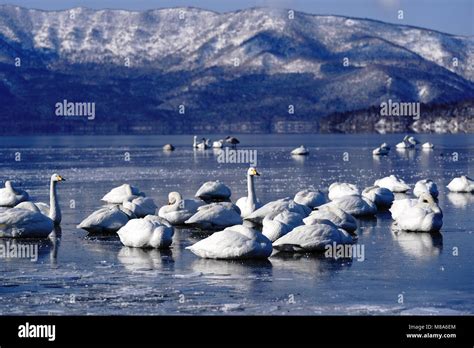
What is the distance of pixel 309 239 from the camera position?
23.1 m

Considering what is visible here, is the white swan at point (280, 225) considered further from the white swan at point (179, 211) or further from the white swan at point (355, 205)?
the white swan at point (355, 205)

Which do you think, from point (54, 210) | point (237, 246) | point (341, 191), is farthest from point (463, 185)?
point (237, 246)

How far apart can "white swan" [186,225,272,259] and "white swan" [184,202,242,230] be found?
196 inches

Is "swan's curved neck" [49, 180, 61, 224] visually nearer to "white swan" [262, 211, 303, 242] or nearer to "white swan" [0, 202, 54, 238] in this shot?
"white swan" [0, 202, 54, 238]

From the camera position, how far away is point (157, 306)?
57.3ft

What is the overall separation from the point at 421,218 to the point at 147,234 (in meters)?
7.91

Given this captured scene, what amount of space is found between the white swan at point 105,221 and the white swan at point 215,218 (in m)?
1.88

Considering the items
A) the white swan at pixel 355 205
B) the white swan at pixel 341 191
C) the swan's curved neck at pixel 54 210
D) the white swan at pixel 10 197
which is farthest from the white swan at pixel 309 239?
the white swan at pixel 10 197

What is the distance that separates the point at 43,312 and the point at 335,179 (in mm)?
34097

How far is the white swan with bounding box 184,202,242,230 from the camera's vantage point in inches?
1083
